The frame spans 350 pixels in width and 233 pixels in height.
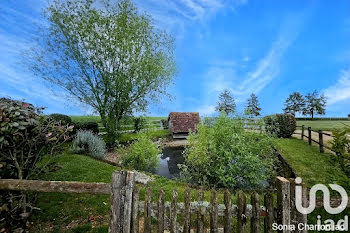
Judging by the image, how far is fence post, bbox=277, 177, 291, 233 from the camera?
2.30m

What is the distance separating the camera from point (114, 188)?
250cm

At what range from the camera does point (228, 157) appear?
592cm

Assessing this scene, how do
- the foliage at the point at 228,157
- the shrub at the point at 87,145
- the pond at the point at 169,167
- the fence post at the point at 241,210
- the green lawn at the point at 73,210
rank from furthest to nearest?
the shrub at the point at 87,145, the pond at the point at 169,167, the foliage at the point at 228,157, the green lawn at the point at 73,210, the fence post at the point at 241,210

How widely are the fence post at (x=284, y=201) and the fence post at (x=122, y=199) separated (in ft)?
6.02

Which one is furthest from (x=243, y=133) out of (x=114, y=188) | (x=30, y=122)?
(x=30, y=122)

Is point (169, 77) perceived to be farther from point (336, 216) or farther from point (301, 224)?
point (301, 224)

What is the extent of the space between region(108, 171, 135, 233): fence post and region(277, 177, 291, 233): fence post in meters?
1.83

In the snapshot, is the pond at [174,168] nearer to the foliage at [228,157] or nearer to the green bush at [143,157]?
the green bush at [143,157]

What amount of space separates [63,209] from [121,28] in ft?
51.0

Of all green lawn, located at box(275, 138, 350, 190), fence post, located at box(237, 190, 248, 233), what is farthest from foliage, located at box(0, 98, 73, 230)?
green lawn, located at box(275, 138, 350, 190)

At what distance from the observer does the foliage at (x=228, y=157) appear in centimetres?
592

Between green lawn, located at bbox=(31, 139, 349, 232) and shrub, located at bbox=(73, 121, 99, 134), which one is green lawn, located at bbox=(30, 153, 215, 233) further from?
shrub, located at bbox=(73, 121, 99, 134)

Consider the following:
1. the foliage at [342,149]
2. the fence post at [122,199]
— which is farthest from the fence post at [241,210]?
the foliage at [342,149]

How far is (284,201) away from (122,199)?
79.5 inches
